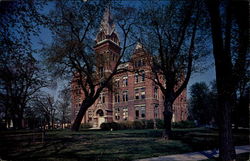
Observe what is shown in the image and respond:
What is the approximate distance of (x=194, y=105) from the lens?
6188cm

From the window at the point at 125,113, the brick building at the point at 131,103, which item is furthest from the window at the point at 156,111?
the window at the point at 125,113

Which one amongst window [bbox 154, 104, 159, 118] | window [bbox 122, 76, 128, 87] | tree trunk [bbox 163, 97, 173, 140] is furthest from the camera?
window [bbox 122, 76, 128, 87]

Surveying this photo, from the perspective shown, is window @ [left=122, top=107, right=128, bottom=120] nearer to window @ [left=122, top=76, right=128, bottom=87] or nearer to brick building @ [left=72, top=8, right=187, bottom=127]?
brick building @ [left=72, top=8, right=187, bottom=127]

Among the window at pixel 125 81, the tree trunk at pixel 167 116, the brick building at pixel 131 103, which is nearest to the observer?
the tree trunk at pixel 167 116

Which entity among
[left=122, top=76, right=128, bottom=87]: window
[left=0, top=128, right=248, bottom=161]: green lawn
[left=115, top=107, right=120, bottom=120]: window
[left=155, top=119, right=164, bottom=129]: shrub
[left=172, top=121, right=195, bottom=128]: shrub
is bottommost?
[left=172, top=121, right=195, bottom=128]: shrub

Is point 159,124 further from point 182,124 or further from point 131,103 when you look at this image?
point 131,103

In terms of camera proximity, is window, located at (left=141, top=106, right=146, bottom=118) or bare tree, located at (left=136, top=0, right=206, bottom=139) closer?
bare tree, located at (left=136, top=0, right=206, bottom=139)

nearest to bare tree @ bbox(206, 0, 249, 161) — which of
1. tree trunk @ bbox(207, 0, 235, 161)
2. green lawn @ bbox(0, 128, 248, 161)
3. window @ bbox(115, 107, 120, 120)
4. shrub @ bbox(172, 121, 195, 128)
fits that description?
tree trunk @ bbox(207, 0, 235, 161)

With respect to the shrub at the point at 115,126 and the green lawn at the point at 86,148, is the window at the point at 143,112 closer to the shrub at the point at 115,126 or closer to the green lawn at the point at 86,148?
the shrub at the point at 115,126

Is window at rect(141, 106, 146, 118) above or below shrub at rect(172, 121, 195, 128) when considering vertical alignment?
above

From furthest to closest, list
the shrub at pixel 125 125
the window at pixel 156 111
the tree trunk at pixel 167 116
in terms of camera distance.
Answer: the window at pixel 156 111
the shrub at pixel 125 125
the tree trunk at pixel 167 116

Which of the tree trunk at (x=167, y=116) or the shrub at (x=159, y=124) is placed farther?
the shrub at (x=159, y=124)

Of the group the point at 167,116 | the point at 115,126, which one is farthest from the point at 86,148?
the point at 115,126

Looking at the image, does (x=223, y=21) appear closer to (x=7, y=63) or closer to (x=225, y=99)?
(x=225, y=99)
